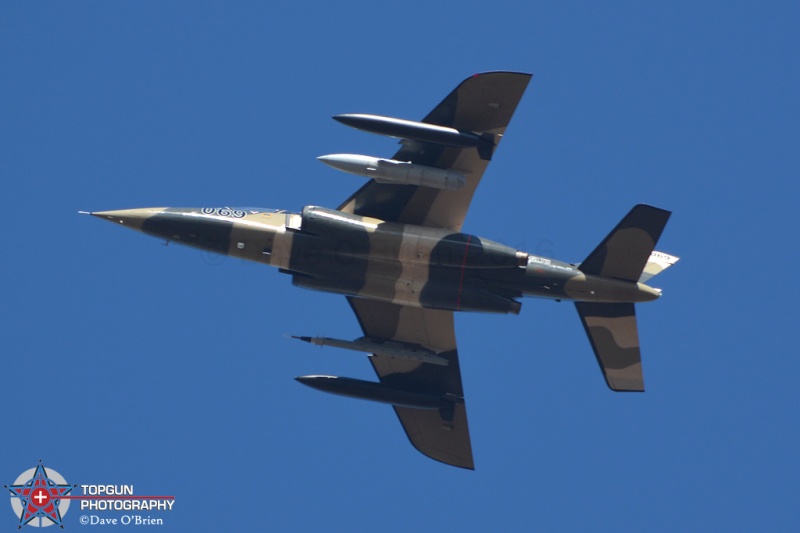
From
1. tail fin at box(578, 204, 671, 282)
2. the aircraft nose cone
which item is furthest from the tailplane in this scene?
the aircraft nose cone

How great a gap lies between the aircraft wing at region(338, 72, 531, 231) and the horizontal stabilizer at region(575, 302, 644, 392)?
14.0 ft

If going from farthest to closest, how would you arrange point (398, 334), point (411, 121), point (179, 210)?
point (398, 334)
point (179, 210)
point (411, 121)

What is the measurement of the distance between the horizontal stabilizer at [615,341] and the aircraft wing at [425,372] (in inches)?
161

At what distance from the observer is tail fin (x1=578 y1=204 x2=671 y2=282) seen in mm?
23625

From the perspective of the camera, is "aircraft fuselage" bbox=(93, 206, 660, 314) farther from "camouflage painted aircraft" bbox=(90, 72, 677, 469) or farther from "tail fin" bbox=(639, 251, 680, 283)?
"tail fin" bbox=(639, 251, 680, 283)

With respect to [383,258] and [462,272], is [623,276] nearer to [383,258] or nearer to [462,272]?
[462,272]

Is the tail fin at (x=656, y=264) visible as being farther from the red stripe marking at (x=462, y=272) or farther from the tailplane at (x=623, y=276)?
the red stripe marking at (x=462, y=272)

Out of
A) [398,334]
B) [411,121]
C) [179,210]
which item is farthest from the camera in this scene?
[398,334]

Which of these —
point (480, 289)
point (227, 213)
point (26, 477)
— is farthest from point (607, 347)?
point (26, 477)

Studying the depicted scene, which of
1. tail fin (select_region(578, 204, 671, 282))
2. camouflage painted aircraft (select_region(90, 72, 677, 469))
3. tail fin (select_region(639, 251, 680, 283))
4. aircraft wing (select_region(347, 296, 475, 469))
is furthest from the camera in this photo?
aircraft wing (select_region(347, 296, 475, 469))

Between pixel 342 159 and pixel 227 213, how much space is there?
141 inches

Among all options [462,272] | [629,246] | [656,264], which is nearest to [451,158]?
[462,272]

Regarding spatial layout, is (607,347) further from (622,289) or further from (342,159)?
(342,159)

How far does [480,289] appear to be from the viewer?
2470 centimetres
